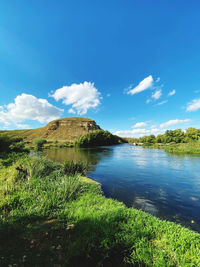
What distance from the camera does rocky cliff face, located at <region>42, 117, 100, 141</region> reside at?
96.2 metres

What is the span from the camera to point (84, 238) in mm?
2545

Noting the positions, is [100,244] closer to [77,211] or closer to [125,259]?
[125,259]

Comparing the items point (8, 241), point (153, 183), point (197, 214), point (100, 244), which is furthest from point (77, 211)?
point (153, 183)

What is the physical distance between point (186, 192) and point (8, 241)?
30.8 feet

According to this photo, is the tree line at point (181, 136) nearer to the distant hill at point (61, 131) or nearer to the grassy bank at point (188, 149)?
the grassy bank at point (188, 149)

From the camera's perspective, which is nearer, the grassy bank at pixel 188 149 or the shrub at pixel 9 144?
the shrub at pixel 9 144

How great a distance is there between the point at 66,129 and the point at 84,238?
370ft

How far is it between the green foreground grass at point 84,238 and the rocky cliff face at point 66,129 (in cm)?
8971

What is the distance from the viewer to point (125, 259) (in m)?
2.28

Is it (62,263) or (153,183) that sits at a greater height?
(62,263)

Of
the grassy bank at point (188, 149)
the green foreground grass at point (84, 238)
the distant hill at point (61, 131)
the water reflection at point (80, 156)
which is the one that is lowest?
the water reflection at point (80, 156)

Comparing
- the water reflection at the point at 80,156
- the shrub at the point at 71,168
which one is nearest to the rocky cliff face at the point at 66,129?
the water reflection at the point at 80,156

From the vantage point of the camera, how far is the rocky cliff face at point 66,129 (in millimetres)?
96238

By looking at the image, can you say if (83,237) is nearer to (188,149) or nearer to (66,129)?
(188,149)
